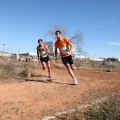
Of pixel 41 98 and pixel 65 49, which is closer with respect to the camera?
pixel 41 98

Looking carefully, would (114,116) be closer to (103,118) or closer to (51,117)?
(103,118)

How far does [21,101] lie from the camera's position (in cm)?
653

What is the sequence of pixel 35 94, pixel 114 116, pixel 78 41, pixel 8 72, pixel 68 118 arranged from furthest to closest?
pixel 78 41 → pixel 8 72 → pixel 35 94 → pixel 68 118 → pixel 114 116

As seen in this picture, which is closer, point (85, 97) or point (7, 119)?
point (7, 119)

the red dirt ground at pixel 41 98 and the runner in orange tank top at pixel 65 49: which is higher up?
the runner in orange tank top at pixel 65 49

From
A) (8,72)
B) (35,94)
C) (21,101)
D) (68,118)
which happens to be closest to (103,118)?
(68,118)

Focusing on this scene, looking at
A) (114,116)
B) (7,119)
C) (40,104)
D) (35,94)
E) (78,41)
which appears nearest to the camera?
(114,116)

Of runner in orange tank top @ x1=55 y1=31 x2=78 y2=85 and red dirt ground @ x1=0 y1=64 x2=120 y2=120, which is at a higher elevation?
runner in orange tank top @ x1=55 y1=31 x2=78 y2=85

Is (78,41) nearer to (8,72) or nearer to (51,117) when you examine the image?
(8,72)

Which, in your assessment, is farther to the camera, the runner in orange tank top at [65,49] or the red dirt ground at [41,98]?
the runner in orange tank top at [65,49]

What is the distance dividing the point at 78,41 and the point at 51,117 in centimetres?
3909

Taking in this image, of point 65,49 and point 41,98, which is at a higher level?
point 65,49

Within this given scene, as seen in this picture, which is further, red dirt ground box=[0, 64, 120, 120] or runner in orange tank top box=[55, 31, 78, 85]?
runner in orange tank top box=[55, 31, 78, 85]

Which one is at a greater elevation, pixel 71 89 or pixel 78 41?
pixel 78 41
